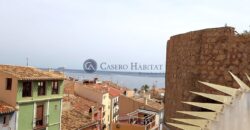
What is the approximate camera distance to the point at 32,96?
26.2 m

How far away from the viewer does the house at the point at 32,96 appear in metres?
24.9

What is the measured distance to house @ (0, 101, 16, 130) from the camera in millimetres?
23359

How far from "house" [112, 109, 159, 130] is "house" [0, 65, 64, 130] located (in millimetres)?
5569

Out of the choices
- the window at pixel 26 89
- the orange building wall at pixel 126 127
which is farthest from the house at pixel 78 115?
the window at pixel 26 89

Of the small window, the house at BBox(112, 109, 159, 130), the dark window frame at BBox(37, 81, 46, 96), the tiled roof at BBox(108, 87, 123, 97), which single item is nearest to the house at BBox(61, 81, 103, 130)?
the house at BBox(112, 109, 159, 130)

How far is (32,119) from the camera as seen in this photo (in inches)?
1024

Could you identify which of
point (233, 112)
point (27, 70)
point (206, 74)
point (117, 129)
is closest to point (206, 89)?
point (206, 74)

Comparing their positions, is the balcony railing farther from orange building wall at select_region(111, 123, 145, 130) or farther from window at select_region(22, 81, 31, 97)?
orange building wall at select_region(111, 123, 145, 130)

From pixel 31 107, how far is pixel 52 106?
282 cm

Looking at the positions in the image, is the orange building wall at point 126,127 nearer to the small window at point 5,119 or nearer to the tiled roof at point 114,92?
the small window at point 5,119

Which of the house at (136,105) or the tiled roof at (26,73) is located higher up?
the tiled roof at (26,73)

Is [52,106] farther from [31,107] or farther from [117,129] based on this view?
[117,129]

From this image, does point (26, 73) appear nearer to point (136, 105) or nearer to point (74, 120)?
point (74, 120)

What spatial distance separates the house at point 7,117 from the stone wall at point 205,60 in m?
17.7
